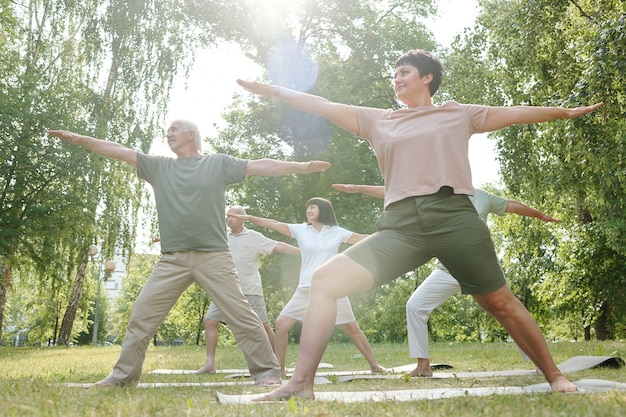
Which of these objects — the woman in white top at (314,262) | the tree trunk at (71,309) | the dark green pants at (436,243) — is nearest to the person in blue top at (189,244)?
the woman in white top at (314,262)

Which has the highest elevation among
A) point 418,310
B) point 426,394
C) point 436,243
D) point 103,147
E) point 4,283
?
point 4,283

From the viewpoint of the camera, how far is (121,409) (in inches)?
135

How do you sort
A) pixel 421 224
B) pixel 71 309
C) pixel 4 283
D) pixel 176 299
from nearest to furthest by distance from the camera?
pixel 421 224
pixel 176 299
pixel 4 283
pixel 71 309

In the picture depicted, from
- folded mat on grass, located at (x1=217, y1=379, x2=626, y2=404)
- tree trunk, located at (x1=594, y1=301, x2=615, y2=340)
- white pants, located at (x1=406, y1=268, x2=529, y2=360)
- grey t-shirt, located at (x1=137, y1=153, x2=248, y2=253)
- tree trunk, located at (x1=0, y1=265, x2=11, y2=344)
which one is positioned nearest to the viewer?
folded mat on grass, located at (x1=217, y1=379, x2=626, y2=404)

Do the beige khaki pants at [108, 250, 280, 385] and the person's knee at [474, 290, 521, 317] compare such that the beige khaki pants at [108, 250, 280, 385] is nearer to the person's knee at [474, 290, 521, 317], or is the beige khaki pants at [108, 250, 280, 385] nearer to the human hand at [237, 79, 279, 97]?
the human hand at [237, 79, 279, 97]

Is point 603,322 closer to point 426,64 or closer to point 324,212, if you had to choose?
point 324,212

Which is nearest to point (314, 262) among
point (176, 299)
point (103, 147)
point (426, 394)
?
point (176, 299)

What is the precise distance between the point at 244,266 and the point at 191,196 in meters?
2.91

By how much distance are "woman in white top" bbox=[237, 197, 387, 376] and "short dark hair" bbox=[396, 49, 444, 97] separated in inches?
131

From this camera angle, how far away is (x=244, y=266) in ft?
28.4

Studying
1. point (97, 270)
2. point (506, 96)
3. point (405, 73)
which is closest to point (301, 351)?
point (405, 73)

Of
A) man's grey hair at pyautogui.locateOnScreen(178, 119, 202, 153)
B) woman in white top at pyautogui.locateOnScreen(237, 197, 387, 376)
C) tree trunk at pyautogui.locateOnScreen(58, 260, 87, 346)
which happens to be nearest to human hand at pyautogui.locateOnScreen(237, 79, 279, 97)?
man's grey hair at pyautogui.locateOnScreen(178, 119, 202, 153)

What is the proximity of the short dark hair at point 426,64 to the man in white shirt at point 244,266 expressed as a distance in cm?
433

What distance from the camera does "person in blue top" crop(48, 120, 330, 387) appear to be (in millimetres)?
5789
